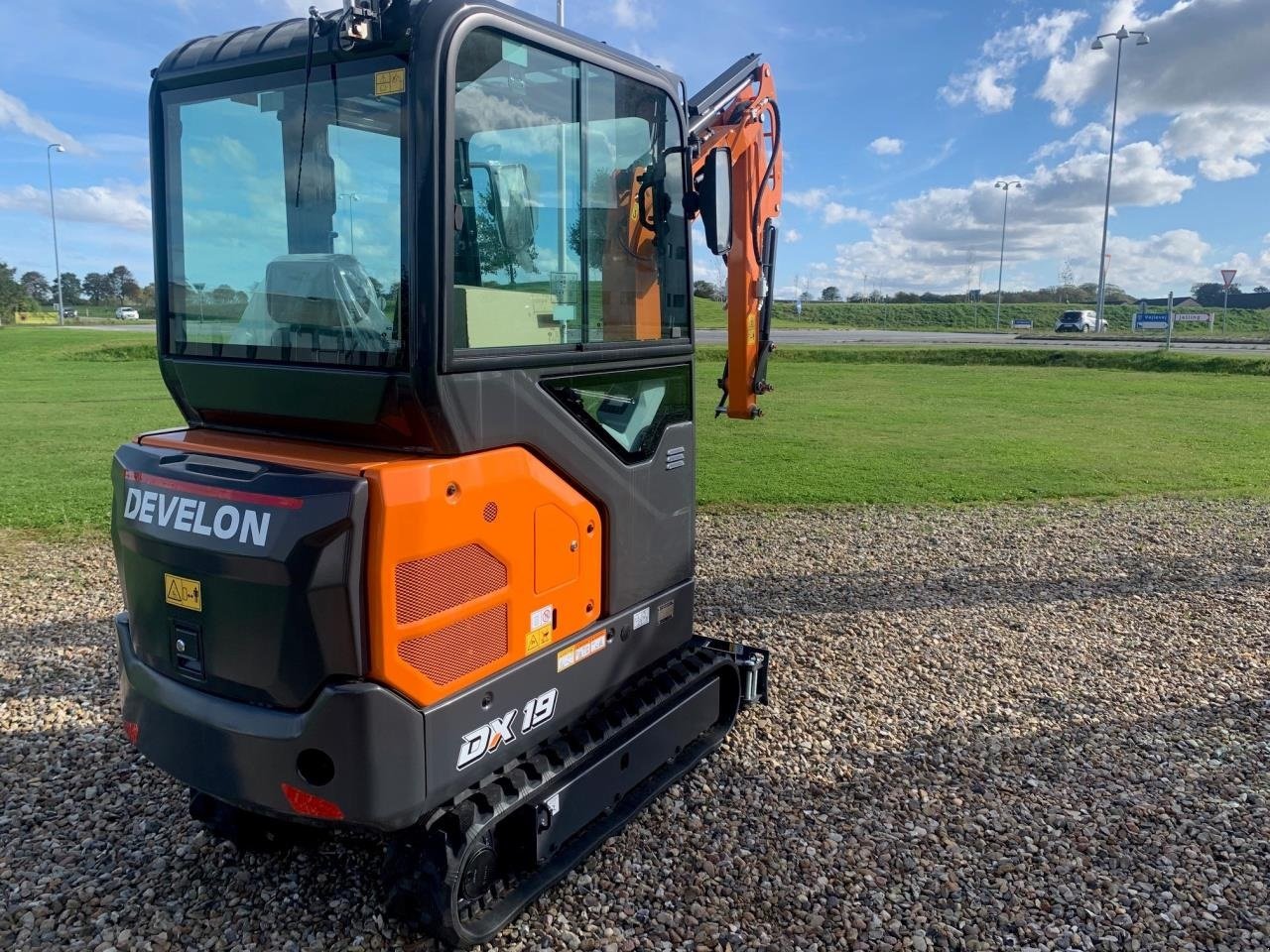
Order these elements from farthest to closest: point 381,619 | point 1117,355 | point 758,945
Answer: point 1117,355 → point 758,945 → point 381,619

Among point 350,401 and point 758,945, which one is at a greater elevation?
point 350,401

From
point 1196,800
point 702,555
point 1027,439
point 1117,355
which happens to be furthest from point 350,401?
point 1117,355

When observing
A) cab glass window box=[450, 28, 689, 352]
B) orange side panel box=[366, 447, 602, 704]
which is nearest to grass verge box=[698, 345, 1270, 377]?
cab glass window box=[450, 28, 689, 352]

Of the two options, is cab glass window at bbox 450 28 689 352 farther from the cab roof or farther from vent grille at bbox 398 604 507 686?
vent grille at bbox 398 604 507 686

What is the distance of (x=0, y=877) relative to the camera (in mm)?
3715

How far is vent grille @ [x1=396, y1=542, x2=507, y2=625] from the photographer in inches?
116

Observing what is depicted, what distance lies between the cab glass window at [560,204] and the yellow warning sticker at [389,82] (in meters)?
0.18

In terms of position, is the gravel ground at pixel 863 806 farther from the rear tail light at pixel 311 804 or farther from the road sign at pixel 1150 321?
the road sign at pixel 1150 321

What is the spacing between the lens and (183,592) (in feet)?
10.4

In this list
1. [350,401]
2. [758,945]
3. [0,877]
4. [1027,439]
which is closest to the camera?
[350,401]

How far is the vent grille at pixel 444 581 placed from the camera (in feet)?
9.66

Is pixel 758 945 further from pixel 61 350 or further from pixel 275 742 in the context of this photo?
pixel 61 350

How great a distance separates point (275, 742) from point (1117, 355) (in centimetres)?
2703

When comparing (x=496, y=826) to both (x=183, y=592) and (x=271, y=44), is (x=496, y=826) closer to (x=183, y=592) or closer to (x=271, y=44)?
(x=183, y=592)
